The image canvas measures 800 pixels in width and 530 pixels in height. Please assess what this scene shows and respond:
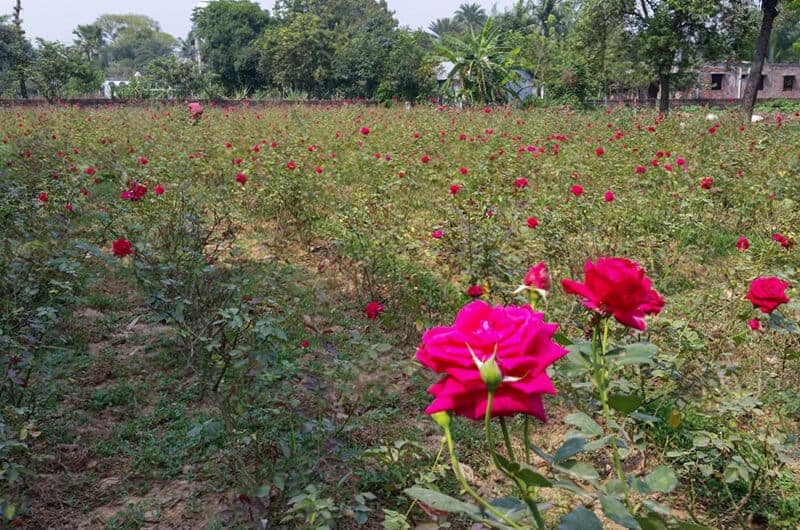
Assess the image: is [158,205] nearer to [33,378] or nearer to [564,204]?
[33,378]

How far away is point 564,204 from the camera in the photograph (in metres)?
4.30

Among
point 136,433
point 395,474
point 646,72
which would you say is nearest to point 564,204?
point 395,474

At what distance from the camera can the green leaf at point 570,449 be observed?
0.94 meters

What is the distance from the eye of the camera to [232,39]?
1720 inches

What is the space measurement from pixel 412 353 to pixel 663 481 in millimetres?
2229

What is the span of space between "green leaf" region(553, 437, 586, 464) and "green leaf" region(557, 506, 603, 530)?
8 centimetres

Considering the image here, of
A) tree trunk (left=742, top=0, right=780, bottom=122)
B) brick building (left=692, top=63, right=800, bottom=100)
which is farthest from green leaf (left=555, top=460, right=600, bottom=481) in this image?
brick building (left=692, top=63, right=800, bottom=100)

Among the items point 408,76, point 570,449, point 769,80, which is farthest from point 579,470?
point 769,80

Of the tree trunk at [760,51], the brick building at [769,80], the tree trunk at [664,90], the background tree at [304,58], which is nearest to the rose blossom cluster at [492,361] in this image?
the tree trunk at [760,51]

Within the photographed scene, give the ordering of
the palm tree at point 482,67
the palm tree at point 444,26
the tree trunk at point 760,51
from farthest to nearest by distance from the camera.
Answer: the palm tree at point 444,26 → the palm tree at point 482,67 → the tree trunk at point 760,51

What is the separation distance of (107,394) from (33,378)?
1.27 ft

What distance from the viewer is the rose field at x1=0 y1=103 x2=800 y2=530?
1043 mm

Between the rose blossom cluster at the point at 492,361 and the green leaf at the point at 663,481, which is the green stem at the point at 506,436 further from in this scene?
the green leaf at the point at 663,481

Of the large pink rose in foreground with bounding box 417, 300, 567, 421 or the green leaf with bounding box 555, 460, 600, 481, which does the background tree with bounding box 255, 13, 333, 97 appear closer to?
the green leaf with bounding box 555, 460, 600, 481
